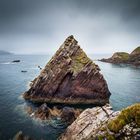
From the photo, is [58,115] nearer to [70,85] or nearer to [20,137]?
[20,137]

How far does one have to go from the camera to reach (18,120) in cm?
Result: 4878

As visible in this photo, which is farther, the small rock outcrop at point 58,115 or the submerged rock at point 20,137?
the small rock outcrop at point 58,115

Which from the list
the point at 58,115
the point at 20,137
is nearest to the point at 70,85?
the point at 58,115

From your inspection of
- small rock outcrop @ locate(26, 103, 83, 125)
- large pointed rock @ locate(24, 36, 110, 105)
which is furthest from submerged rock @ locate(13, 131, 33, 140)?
large pointed rock @ locate(24, 36, 110, 105)

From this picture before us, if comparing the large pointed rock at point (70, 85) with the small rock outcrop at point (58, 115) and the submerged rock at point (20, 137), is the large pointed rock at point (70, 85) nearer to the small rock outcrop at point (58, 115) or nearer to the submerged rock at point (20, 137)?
the small rock outcrop at point (58, 115)

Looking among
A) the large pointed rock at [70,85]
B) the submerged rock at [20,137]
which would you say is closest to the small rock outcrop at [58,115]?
the submerged rock at [20,137]

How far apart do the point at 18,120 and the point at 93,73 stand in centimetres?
3261

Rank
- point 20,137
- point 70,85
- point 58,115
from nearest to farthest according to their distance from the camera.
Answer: point 20,137 → point 58,115 → point 70,85

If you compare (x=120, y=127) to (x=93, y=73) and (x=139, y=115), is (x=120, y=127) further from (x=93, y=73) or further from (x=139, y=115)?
(x=93, y=73)

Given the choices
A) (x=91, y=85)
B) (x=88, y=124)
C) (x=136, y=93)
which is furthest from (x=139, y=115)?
(x=136, y=93)

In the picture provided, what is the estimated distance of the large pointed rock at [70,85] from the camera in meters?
67.1

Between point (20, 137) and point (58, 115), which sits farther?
point (58, 115)

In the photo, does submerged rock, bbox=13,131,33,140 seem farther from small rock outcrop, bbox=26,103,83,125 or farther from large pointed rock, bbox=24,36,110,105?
large pointed rock, bbox=24,36,110,105

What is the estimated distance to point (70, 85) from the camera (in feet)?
224
